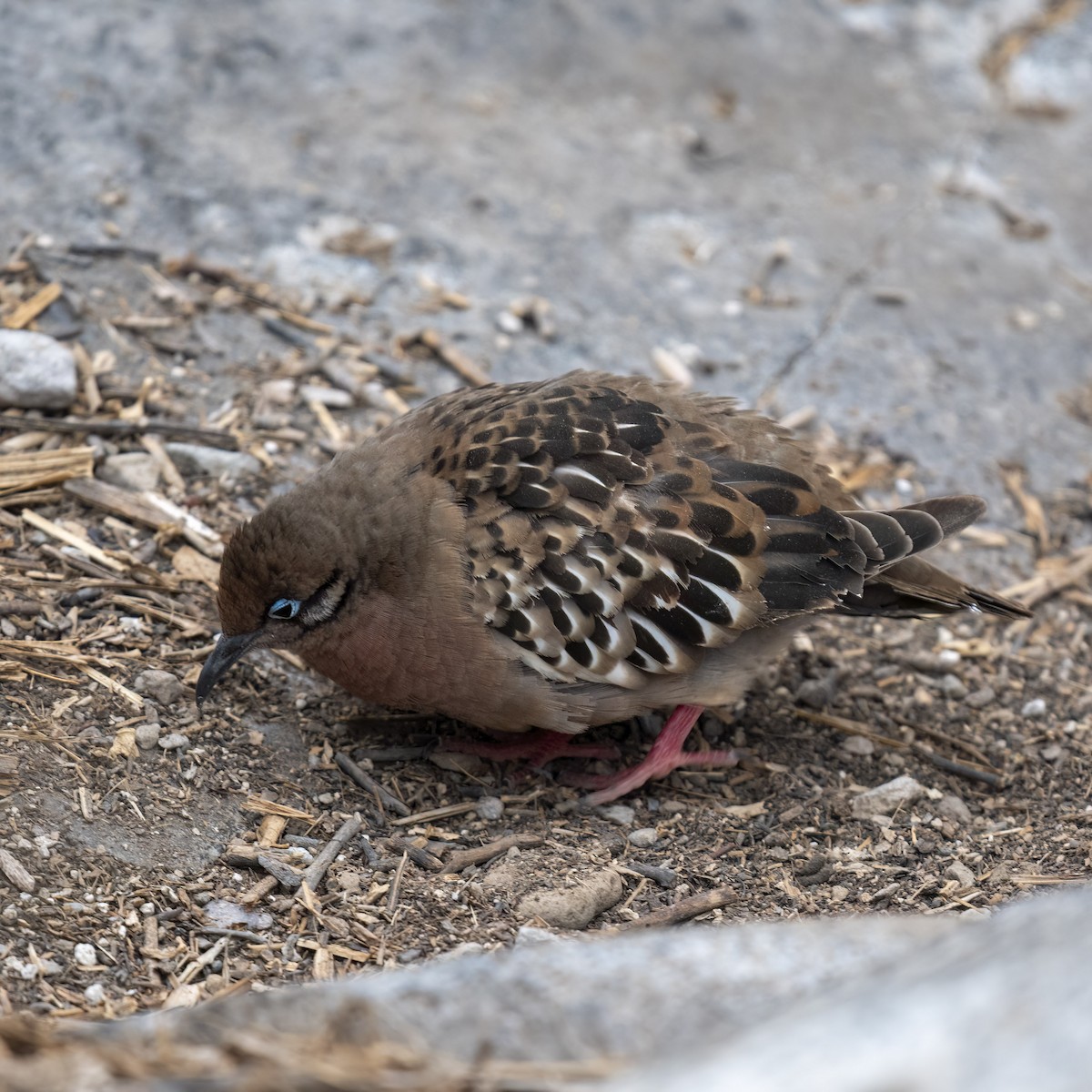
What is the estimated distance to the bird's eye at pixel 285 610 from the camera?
4.39 m

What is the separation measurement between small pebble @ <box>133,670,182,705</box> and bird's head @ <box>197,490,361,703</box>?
5.8 inches

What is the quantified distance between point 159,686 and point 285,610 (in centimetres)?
51

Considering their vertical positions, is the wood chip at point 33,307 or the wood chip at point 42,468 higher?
the wood chip at point 33,307

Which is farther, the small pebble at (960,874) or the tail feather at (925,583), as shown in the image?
the tail feather at (925,583)

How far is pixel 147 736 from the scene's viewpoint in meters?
4.21

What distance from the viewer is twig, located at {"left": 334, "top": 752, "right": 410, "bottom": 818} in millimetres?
4355

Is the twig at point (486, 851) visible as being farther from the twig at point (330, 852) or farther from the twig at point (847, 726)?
the twig at point (847, 726)

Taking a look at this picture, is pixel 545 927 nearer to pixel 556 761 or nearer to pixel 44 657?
pixel 556 761

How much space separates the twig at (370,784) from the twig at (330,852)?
11cm

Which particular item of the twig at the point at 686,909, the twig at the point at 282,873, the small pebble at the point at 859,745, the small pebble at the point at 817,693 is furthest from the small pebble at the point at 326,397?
the twig at the point at 686,909

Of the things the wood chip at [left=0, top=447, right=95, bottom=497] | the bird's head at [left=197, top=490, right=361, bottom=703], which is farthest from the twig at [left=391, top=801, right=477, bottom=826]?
the wood chip at [left=0, top=447, right=95, bottom=497]

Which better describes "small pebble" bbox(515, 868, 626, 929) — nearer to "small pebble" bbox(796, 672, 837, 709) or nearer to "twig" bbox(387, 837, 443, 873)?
"twig" bbox(387, 837, 443, 873)

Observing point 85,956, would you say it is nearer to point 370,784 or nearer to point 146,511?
point 370,784

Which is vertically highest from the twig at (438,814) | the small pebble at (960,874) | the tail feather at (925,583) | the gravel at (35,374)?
the tail feather at (925,583)
